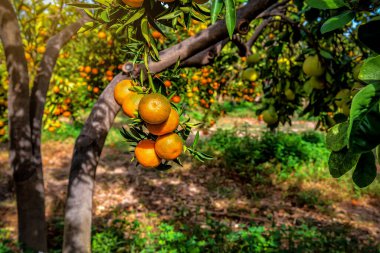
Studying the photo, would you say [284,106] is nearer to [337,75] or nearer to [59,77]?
[337,75]

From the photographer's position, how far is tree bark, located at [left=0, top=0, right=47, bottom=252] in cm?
299

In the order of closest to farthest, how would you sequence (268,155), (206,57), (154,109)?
(154,109)
(206,57)
(268,155)

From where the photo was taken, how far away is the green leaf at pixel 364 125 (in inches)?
25.8

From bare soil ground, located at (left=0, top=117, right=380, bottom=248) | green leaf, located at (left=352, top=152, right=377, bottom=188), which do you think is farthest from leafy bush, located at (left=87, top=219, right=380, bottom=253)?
green leaf, located at (left=352, top=152, right=377, bottom=188)

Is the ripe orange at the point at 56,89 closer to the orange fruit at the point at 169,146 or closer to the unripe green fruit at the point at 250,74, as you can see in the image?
the unripe green fruit at the point at 250,74

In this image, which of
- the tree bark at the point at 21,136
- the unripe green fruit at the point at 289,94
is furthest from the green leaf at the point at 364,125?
the tree bark at the point at 21,136

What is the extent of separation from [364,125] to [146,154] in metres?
0.67

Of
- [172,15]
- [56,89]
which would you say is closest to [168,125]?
[172,15]

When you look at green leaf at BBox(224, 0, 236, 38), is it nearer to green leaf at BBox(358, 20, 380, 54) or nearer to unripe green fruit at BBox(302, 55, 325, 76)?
green leaf at BBox(358, 20, 380, 54)

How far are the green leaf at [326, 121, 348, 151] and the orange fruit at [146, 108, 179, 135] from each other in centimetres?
44

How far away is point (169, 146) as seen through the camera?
109 centimetres

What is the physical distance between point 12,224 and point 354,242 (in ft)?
14.5

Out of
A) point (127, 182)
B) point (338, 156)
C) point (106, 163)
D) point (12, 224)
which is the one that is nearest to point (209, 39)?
point (338, 156)

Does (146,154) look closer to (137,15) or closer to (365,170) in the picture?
(137,15)
